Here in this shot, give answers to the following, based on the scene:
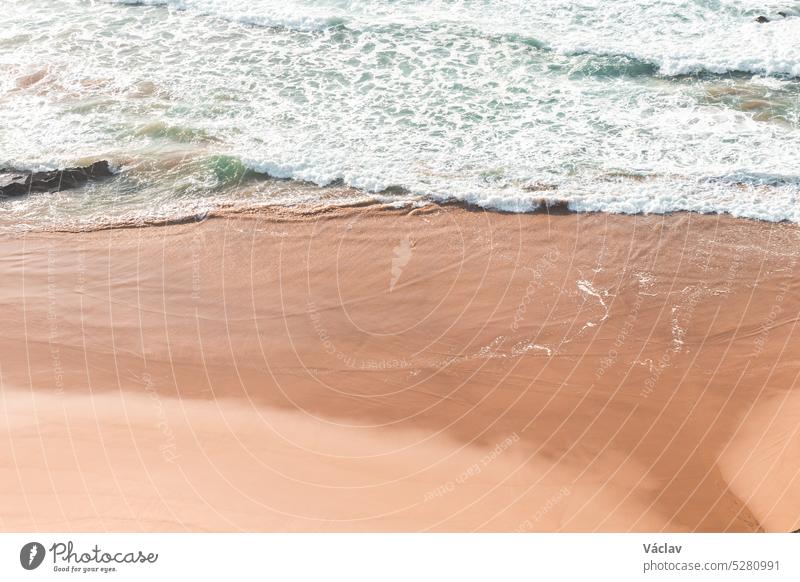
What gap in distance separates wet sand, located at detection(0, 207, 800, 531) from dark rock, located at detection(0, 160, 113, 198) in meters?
1.28

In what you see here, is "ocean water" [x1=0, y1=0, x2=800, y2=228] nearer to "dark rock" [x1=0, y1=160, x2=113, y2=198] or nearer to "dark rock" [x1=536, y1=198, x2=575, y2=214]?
"dark rock" [x1=536, y1=198, x2=575, y2=214]

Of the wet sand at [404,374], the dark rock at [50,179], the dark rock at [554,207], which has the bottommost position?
the wet sand at [404,374]

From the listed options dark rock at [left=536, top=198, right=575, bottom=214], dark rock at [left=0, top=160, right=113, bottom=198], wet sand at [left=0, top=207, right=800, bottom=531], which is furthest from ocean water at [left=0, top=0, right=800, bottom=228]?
wet sand at [left=0, top=207, right=800, bottom=531]

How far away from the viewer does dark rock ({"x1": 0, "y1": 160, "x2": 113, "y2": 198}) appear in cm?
1095

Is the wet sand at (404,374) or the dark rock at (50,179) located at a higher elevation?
the dark rock at (50,179)

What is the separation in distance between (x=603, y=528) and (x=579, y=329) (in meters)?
2.82

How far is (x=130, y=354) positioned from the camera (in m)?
8.38

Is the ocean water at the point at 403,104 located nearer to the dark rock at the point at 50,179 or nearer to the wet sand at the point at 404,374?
the dark rock at the point at 50,179

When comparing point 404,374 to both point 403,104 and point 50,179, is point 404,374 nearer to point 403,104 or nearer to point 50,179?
point 403,104

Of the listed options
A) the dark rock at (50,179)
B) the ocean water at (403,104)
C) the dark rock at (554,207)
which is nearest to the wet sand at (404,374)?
the dark rock at (554,207)

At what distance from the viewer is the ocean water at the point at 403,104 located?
10.8 meters

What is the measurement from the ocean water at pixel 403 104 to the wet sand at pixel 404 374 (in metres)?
0.95

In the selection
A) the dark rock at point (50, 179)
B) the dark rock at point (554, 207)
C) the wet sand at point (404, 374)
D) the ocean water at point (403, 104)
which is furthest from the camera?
the dark rock at point (50, 179)

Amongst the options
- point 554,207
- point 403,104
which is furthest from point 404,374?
point 403,104
